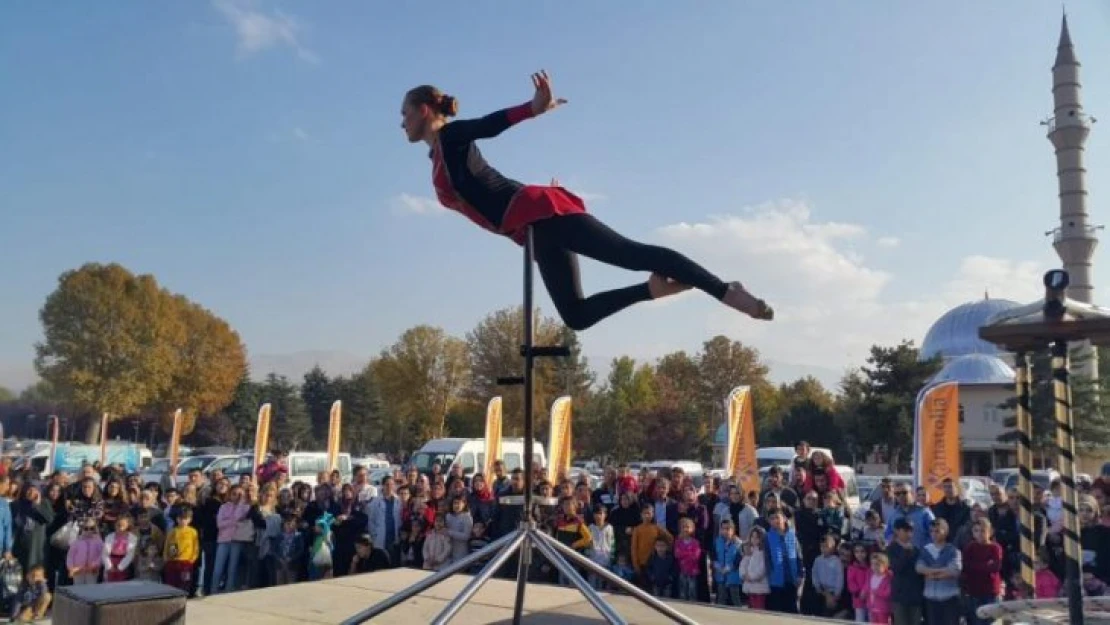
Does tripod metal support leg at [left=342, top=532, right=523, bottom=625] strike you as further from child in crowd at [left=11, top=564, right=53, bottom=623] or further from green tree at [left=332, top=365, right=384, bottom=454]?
green tree at [left=332, top=365, right=384, bottom=454]

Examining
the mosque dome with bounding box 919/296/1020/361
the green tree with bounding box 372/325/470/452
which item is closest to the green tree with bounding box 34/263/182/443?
the green tree with bounding box 372/325/470/452

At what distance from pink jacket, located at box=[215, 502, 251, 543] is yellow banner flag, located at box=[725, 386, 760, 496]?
27.4 feet

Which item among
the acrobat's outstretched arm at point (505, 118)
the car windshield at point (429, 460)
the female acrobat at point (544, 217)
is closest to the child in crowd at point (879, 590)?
the female acrobat at point (544, 217)

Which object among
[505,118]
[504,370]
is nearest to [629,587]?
[505,118]

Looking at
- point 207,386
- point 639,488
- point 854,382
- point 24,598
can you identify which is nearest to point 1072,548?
point 639,488

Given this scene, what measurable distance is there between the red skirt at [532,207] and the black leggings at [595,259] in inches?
2.3

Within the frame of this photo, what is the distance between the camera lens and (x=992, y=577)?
8758 mm

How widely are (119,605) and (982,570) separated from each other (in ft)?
26.6

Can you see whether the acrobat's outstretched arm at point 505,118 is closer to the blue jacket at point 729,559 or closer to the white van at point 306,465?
the blue jacket at point 729,559

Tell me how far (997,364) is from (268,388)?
55.6 meters

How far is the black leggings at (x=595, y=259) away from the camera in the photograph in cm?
419

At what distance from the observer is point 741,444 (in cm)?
1559

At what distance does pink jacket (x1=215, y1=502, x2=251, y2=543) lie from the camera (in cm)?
1133

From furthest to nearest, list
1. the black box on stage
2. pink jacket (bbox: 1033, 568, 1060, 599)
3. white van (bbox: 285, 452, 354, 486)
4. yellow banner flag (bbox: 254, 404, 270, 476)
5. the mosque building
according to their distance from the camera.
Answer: the mosque building → white van (bbox: 285, 452, 354, 486) → yellow banner flag (bbox: 254, 404, 270, 476) → pink jacket (bbox: 1033, 568, 1060, 599) → the black box on stage
